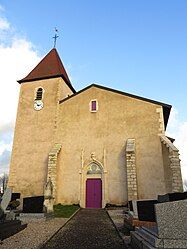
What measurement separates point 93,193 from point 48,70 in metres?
12.6

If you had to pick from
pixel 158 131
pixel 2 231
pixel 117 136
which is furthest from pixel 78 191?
pixel 2 231

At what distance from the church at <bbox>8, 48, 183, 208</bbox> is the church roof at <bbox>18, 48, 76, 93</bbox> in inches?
51.1

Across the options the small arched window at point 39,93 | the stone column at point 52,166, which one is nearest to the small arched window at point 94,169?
the stone column at point 52,166

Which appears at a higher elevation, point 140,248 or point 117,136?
point 117,136

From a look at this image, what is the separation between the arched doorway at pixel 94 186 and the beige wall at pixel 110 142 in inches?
17.7

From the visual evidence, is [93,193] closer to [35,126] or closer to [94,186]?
[94,186]

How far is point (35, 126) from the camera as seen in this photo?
18.1 metres

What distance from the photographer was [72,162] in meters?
16.0

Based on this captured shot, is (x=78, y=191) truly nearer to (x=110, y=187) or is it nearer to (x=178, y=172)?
(x=110, y=187)

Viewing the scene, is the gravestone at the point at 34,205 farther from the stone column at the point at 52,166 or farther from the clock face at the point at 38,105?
the clock face at the point at 38,105

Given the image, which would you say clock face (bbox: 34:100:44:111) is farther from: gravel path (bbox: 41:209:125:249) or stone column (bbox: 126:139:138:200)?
gravel path (bbox: 41:209:125:249)

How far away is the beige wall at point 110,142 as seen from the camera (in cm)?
1422

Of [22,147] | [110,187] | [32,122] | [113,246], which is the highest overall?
[32,122]

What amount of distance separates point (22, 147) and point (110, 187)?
797cm
